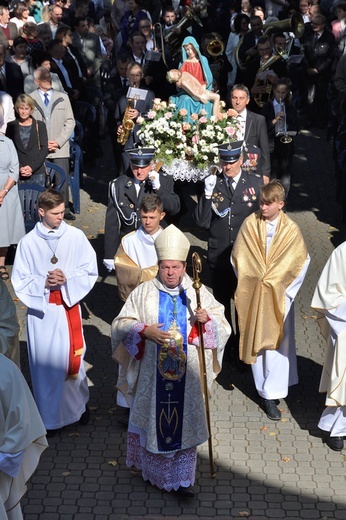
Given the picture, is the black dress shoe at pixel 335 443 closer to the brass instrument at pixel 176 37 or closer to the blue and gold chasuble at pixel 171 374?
the blue and gold chasuble at pixel 171 374

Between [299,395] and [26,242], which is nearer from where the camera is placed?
[26,242]

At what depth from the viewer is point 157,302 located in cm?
776

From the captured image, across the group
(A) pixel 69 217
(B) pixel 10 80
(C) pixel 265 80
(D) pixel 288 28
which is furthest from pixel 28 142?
(D) pixel 288 28

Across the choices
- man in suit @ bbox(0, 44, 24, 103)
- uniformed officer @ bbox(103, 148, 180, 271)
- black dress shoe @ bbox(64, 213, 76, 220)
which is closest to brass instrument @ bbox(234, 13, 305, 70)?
man in suit @ bbox(0, 44, 24, 103)

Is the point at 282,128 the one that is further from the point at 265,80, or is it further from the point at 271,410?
the point at 271,410

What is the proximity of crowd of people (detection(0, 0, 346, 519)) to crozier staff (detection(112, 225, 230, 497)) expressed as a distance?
0.04 ft

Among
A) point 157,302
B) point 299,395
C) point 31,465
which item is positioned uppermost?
point 157,302

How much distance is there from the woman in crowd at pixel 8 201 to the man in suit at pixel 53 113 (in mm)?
1378

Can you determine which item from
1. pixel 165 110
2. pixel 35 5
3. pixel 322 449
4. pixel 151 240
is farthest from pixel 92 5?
pixel 322 449

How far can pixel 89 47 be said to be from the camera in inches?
688

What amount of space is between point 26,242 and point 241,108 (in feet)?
14.0

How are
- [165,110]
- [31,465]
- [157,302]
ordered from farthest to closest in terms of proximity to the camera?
1. [165,110]
2. [157,302]
3. [31,465]

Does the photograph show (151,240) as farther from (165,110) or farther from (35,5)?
(35,5)

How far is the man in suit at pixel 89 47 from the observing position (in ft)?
A: 57.1
